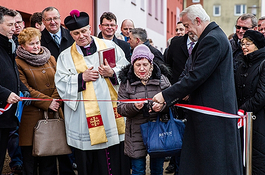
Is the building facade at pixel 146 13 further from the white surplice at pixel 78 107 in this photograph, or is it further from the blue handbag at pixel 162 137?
the blue handbag at pixel 162 137

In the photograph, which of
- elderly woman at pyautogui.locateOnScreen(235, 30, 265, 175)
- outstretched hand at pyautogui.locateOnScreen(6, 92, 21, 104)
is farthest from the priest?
elderly woman at pyautogui.locateOnScreen(235, 30, 265, 175)

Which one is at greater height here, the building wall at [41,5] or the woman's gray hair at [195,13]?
the building wall at [41,5]

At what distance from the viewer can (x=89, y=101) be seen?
16.4 feet

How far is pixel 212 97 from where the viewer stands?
3848 millimetres

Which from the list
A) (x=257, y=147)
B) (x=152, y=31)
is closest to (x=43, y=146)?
(x=257, y=147)

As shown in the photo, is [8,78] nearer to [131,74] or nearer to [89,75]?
[89,75]

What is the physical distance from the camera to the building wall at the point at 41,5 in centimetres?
882

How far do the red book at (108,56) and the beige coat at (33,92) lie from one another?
2.56 feet

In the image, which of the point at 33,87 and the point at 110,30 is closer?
the point at 33,87

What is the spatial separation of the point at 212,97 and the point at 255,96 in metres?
1.28

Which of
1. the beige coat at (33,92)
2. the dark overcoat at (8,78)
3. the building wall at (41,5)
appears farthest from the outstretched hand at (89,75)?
the building wall at (41,5)

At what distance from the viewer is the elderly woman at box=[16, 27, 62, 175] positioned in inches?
205

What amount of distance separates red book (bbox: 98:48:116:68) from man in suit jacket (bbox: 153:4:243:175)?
1369mm

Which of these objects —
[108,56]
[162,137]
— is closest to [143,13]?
[108,56]
